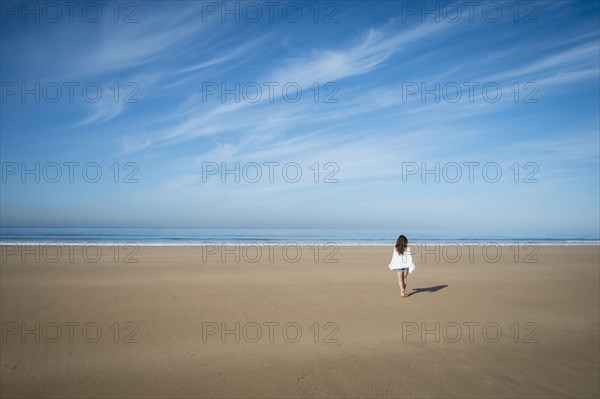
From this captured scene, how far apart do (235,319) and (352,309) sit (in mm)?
3364

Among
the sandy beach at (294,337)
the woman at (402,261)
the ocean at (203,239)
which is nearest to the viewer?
the sandy beach at (294,337)

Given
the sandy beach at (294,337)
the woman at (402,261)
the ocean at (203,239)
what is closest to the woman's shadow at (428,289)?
the sandy beach at (294,337)

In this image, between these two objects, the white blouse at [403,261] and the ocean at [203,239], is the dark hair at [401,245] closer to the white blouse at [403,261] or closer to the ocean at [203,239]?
the white blouse at [403,261]

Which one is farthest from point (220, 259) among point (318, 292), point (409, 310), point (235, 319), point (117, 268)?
point (409, 310)

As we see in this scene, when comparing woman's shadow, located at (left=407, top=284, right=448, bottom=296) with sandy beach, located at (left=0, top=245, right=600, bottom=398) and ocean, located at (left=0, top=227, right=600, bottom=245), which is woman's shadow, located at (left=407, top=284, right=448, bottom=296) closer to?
sandy beach, located at (left=0, top=245, right=600, bottom=398)

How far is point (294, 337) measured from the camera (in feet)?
24.3

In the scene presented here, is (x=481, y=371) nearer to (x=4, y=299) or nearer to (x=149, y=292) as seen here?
(x=149, y=292)

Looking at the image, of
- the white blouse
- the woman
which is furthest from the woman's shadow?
the white blouse

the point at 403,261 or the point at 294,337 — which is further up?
the point at 403,261

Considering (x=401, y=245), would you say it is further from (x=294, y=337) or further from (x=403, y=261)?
(x=294, y=337)

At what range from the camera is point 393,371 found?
570cm

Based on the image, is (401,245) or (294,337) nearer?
(294,337)

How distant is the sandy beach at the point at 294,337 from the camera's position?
5242 millimetres

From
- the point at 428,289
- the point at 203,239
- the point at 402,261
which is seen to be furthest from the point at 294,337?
the point at 203,239
